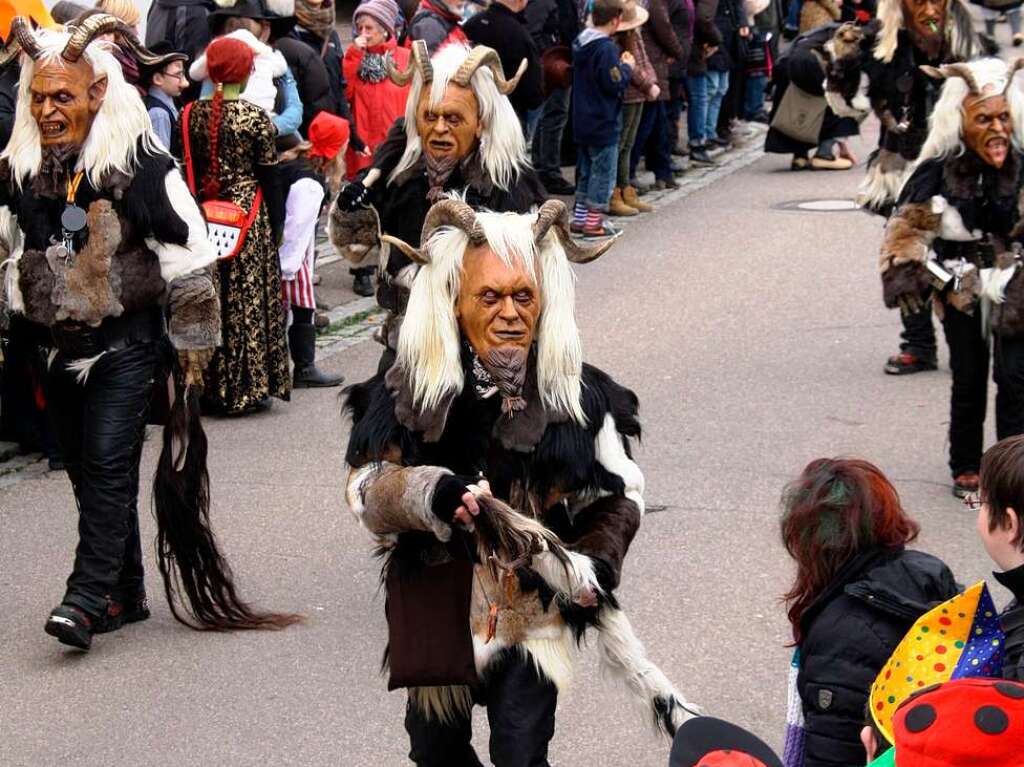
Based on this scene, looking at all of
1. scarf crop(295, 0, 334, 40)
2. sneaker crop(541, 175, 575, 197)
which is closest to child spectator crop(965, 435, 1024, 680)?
scarf crop(295, 0, 334, 40)

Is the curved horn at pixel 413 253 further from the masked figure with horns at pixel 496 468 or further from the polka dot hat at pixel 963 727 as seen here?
the polka dot hat at pixel 963 727

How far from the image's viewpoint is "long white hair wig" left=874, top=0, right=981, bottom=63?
29.3 ft

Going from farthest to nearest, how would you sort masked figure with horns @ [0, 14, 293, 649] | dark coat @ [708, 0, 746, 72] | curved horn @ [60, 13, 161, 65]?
dark coat @ [708, 0, 746, 72] → masked figure with horns @ [0, 14, 293, 649] → curved horn @ [60, 13, 161, 65]

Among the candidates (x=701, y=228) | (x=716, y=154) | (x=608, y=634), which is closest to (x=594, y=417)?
(x=608, y=634)

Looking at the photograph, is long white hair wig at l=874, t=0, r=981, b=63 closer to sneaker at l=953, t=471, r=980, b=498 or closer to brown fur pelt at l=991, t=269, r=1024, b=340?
brown fur pelt at l=991, t=269, r=1024, b=340

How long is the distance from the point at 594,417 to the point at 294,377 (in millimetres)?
5721

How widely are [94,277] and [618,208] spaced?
9.04m

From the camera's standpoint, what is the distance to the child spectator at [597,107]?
43.2ft

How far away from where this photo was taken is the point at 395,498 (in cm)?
393

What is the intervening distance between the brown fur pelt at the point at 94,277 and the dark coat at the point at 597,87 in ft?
25.6

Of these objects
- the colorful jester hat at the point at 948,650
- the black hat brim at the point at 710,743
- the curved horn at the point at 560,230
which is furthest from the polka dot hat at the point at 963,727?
the curved horn at the point at 560,230

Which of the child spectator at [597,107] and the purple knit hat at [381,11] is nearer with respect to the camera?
the purple knit hat at [381,11]

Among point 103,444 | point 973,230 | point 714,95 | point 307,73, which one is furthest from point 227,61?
point 714,95

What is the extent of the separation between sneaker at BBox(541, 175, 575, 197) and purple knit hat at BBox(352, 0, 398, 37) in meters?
3.37
